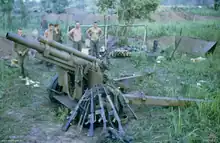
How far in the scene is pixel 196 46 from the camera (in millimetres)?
13258

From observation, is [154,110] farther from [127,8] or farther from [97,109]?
[127,8]

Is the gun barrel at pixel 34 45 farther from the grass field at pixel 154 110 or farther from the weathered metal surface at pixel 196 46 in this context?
the weathered metal surface at pixel 196 46

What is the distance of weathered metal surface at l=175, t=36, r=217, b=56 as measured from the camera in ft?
41.2

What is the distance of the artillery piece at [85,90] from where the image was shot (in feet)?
18.1

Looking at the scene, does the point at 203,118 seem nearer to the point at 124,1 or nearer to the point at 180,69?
the point at 180,69

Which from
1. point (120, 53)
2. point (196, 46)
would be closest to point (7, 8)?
point (120, 53)

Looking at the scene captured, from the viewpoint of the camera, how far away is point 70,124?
18.5ft

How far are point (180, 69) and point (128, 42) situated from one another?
669cm

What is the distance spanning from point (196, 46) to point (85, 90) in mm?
8640

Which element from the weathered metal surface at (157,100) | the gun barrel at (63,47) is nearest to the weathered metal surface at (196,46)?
the weathered metal surface at (157,100)

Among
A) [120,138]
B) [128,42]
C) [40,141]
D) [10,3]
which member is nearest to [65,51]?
[40,141]

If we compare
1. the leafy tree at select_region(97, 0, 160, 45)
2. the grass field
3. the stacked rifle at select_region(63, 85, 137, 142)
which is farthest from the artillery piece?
the leafy tree at select_region(97, 0, 160, 45)

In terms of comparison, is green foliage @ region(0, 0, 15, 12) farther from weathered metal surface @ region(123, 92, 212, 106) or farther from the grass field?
weathered metal surface @ region(123, 92, 212, 106)

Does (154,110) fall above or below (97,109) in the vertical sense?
below
